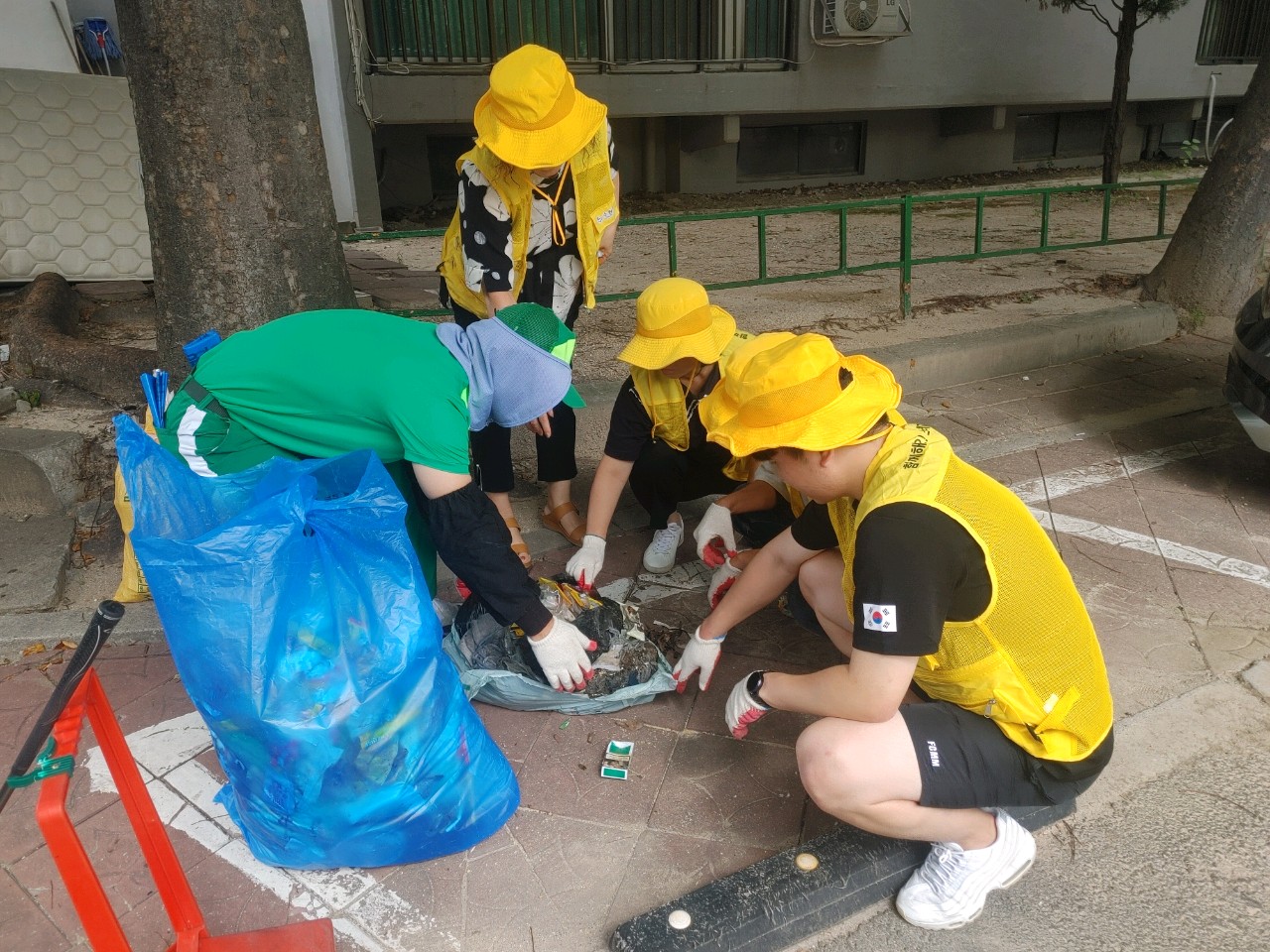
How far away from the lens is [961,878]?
1.87 meters

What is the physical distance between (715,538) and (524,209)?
122 centimetres

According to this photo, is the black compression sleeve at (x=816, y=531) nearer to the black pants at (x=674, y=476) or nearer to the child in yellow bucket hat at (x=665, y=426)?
the child in yellow bucket hat at (x=665, y=426)

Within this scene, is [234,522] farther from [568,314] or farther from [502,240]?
[568,314]

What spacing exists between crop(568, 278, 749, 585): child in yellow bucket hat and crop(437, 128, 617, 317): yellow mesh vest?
1.17 feet

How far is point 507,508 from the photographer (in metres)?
3.39

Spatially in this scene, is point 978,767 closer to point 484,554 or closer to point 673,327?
point 484,554

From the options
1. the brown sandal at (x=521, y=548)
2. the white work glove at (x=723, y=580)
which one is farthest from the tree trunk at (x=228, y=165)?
the white work glove at (x=723, y=580)

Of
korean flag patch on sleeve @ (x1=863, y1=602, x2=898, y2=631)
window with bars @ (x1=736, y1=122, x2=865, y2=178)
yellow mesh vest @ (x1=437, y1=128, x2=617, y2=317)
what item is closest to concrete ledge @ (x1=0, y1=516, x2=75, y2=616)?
yellow mesh vest @ (x1=437, y1=128, x2=617, y2=317)

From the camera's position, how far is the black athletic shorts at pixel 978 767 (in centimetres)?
182

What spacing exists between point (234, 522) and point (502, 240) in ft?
5.48

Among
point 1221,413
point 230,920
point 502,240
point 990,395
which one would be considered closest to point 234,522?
point 230,920

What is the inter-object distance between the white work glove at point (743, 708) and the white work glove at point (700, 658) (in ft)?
0.84

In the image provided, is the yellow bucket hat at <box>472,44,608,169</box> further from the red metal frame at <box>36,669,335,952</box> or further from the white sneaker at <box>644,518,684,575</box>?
the red metal frame at <box>36,669,335,952</box>

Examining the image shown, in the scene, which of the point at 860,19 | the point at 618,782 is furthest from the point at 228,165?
the point at 860,19
